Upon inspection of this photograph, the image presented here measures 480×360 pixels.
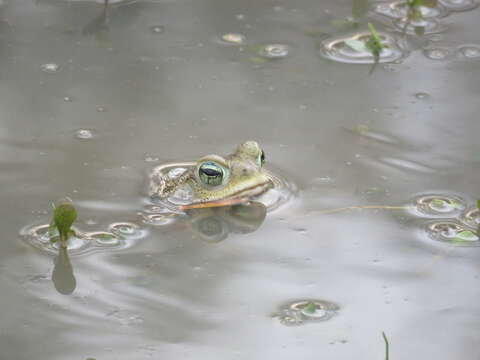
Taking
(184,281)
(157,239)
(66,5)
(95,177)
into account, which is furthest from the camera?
(66,5)

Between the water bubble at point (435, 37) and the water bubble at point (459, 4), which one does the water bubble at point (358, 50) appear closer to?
the water bubble at point (435, 37)

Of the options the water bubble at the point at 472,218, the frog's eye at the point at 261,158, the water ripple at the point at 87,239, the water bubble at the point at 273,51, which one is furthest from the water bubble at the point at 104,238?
the water bubble at the point at 273,51

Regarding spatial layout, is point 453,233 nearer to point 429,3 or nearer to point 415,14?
point 415,14

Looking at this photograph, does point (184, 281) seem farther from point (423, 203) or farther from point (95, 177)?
point (423, 203)

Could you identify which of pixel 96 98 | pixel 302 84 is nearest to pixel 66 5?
pixel 96 98

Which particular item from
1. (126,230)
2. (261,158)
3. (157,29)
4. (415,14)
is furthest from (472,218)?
(157,29)

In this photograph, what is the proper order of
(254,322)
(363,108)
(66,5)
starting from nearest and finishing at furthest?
1. (254,322)
2. (363,108)
3. (66,5)
